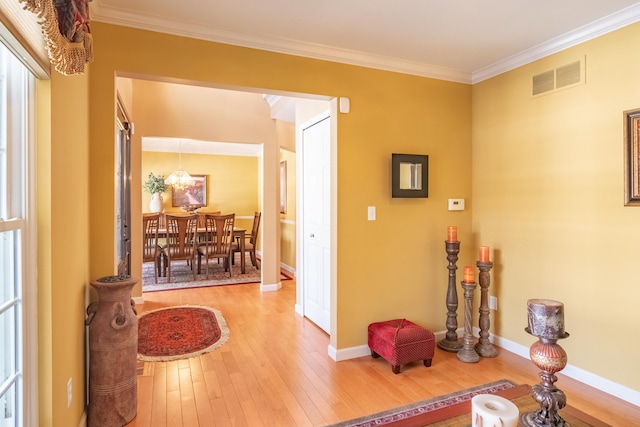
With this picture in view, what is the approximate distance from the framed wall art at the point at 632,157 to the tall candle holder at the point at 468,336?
121cm

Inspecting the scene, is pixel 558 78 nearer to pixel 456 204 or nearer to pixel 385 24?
pixel 456 204

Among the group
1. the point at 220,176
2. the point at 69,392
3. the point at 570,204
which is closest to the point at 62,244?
the point at 69,392

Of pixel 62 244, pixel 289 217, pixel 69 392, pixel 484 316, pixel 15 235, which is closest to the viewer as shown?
pixel 15 235

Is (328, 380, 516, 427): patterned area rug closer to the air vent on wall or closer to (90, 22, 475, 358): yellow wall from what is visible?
(90, 22, 475, 358): yellow wall

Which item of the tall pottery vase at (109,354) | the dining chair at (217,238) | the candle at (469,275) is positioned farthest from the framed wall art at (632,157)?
the dining chair at (217,238)

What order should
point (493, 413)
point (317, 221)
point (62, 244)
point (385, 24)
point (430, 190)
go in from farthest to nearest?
point (317, 221) < point (430, 190) < point (385, 24) < point (62, 244) < point (493, 413)

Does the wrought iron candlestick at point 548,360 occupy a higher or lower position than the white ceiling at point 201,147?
lower

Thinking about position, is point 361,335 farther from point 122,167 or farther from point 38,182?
point 122,167

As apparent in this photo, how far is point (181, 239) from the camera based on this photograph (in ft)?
18.7

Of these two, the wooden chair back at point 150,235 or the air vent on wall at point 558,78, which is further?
the wooden chair back at point 150,235

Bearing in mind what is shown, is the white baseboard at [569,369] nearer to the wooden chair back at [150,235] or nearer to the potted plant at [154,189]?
the wooden chair back at [150,235]

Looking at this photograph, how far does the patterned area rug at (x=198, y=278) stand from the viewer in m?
5.46

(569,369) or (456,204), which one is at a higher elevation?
(456,204)

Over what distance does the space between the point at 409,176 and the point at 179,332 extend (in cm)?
262
